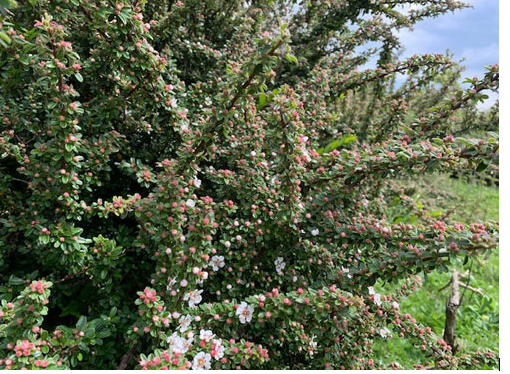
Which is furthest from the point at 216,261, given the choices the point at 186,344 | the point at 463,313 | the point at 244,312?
the point at 463,313

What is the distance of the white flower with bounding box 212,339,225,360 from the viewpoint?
134cm

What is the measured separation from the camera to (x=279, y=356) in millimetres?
1727

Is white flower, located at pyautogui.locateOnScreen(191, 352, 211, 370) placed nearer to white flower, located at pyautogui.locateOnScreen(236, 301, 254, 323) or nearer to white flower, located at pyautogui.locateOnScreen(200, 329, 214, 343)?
white flower, located at pyautogui.locateOnScreen(200, 329, 214, 343)

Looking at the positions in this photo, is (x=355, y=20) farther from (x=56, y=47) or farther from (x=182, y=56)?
(x=56, y=47)

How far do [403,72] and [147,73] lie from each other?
1595 millimetres

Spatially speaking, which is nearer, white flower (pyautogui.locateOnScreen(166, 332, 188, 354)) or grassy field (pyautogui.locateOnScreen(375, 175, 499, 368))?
white flower (pyautogui.locateOnScreen(166, 332, 188, 354))

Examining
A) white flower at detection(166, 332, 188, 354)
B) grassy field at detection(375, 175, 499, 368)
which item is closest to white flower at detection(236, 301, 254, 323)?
white flower at detection(166, 332, 188, 354)

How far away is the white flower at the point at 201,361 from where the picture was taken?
131 centimetres

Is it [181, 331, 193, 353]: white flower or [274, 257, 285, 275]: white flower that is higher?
[274, 257, 285, 275]: white flower

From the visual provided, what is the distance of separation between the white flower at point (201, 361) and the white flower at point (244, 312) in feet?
0.63

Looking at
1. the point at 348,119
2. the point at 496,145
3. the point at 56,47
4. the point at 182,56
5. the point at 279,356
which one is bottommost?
the point at 279,356

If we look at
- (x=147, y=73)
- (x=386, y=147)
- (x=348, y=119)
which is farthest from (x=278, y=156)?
(x=348, y=119)

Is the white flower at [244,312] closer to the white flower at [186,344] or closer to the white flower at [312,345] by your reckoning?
the white flower at [186,344]

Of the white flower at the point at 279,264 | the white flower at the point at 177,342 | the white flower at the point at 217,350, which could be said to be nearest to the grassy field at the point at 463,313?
the white flower at the point at 279,264
